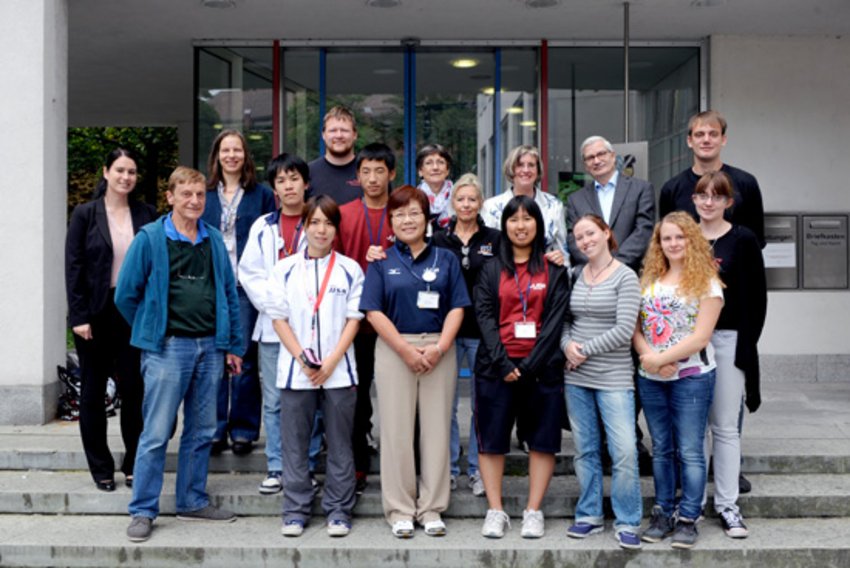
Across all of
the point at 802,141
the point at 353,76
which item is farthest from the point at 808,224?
the point at 353,76

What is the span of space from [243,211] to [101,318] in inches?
42.9

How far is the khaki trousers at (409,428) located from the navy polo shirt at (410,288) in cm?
13

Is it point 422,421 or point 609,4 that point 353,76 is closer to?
point 609,4

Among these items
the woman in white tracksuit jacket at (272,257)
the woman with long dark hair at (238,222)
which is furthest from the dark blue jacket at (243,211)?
the woman in white tracksuit jacket at (272,257)

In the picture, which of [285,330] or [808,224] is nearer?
[285,330]

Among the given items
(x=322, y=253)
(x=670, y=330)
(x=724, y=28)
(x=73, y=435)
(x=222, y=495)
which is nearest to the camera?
(x=670, y=330)

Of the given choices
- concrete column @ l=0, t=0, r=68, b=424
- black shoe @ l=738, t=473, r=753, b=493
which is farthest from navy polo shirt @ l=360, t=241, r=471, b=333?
concrete column @ l=0, t=0, r=68, b=424

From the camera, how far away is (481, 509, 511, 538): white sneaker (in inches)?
198

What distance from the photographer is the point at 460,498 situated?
17.8 feet

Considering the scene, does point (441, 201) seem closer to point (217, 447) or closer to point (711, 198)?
point (711, 198)

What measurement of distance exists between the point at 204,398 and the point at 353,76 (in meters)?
5.42

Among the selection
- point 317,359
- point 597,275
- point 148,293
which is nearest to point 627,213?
point 597,275

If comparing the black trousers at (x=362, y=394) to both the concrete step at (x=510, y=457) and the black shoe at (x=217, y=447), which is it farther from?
the black shoe at (x=217, y=447)

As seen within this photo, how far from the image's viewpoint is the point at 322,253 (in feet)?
17.0
